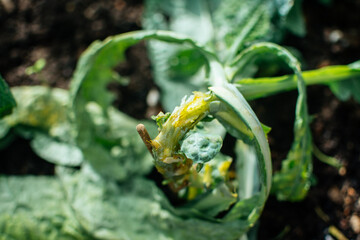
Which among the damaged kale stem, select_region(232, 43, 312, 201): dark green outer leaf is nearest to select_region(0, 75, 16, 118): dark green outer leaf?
the damaged kale stem

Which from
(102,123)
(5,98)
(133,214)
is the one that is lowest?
(133,214)

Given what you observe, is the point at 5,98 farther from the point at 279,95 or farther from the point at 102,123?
the point at 279,95

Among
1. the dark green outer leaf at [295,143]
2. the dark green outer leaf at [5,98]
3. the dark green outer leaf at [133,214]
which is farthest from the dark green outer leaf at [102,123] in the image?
the dark green outer leaf at [295,143]

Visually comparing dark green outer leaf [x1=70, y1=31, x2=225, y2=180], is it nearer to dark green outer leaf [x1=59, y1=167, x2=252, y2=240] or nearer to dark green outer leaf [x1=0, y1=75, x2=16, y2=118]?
dark green outer leaf [x1=59, y1=167, x2=252, y2=240]

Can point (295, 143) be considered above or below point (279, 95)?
above

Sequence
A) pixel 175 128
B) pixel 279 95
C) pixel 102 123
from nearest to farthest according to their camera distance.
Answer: pixel 175 128
pixel 102 123
pixel 279 95

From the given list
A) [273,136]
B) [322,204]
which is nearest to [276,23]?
[273,136]

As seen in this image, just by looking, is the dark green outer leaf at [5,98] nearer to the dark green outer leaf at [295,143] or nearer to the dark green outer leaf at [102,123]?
the dark green outer leaf at [102,123]

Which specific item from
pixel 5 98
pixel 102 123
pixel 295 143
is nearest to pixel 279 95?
pixel 295 143
